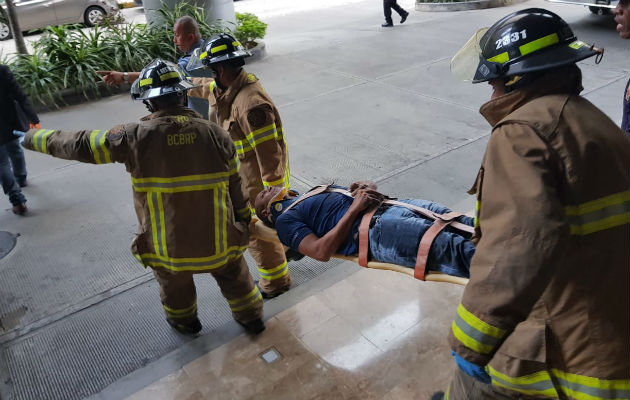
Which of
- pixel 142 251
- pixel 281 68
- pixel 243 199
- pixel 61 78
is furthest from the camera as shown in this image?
pixel 281 68

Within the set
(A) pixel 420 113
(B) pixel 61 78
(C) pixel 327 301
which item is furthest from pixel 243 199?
(B) pixel 61 78

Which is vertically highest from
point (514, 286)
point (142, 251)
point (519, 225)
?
point (519, 225)

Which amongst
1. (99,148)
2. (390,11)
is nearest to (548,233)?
(99,148)

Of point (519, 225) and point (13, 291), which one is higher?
point (519, 225)

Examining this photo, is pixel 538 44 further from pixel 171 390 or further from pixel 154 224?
pixel 171 390

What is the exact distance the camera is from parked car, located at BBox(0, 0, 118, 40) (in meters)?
13.1

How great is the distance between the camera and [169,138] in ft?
8.88

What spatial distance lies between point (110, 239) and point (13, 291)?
895 mm

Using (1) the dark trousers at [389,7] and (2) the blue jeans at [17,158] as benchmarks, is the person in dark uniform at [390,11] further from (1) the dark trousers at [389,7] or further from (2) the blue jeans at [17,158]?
(2) the blue jeans at [17,158]

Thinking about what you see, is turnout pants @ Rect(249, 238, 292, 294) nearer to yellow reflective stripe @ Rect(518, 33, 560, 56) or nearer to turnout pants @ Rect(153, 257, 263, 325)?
turnout pants @ Rect(153, 257, 263, 325)

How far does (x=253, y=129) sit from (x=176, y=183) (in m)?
0.72

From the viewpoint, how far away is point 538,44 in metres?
1.60

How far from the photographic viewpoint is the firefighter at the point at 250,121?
3256mm

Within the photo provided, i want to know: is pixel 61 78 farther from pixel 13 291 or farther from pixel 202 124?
pixel 202 124
